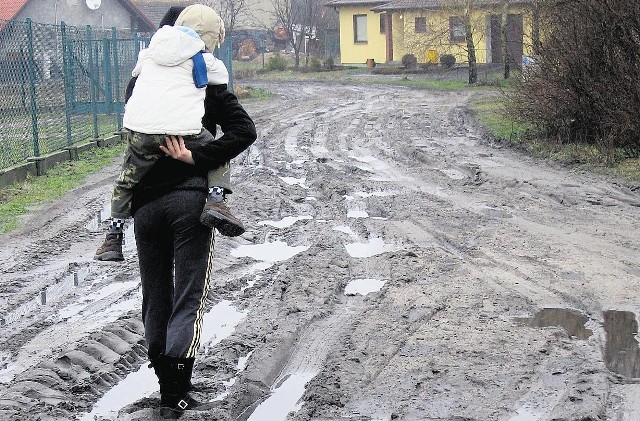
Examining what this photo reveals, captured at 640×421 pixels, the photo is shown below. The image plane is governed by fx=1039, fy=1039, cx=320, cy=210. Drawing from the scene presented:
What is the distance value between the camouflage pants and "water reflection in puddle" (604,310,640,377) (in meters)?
2.53

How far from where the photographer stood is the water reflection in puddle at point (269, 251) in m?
9.48


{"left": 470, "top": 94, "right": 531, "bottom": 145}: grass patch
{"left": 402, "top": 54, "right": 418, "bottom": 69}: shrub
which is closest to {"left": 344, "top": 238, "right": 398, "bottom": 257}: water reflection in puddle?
{"left": 470, "top": 94, "right": 531, "bottom": 145}: grass patch

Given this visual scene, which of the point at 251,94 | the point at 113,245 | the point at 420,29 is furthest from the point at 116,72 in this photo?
the point at 420,29

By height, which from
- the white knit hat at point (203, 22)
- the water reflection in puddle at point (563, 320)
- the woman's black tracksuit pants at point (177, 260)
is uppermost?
the white knit hat at point (203, 22)

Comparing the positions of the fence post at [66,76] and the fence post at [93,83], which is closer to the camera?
the fence post at [66,76]

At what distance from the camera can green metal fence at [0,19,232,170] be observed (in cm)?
1487

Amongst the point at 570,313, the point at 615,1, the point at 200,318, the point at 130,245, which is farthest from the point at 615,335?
the point at 615,1

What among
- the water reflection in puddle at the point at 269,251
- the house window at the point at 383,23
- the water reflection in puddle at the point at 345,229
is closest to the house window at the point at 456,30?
the house window at the point at 383,23

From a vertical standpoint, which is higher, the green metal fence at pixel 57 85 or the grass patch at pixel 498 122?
the green metal fence at pixel 57 85

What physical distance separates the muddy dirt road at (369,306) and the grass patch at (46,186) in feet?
1.03

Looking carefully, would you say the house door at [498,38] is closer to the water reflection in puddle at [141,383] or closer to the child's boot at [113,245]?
the water reflection in puddle at [141,383]

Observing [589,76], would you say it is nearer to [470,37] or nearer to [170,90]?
[170,90]

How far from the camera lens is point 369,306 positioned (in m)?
7.52

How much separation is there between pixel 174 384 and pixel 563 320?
307cm
